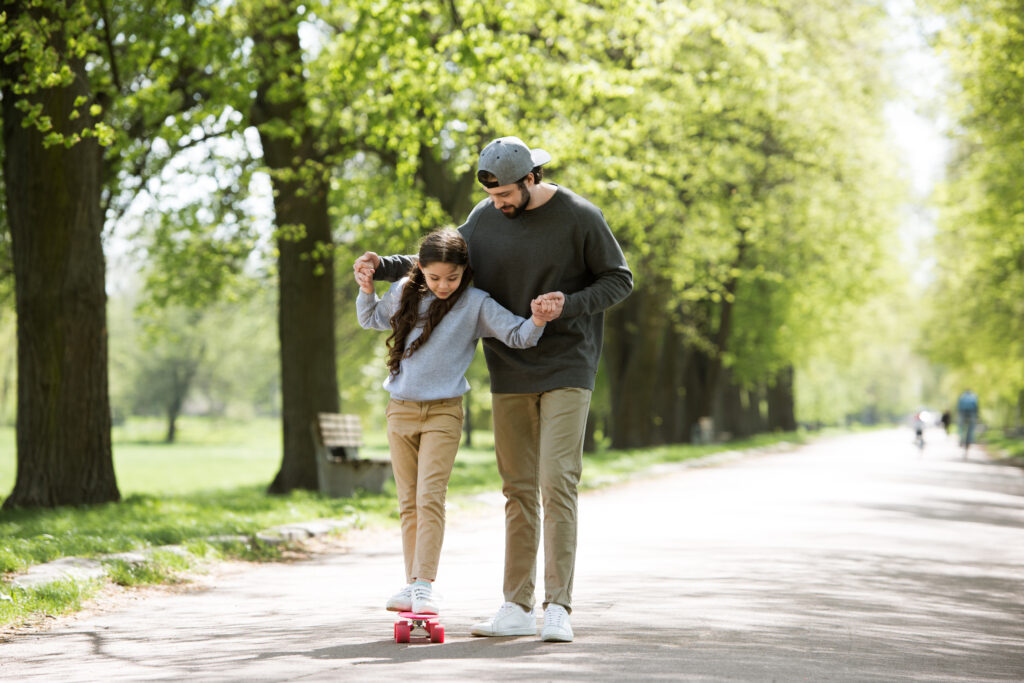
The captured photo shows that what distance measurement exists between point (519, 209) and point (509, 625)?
6.17 feet

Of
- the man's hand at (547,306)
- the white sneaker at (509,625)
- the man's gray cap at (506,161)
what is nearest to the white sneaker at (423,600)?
the white sneaker at (509,625)

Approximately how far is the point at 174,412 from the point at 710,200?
42098 millimetres

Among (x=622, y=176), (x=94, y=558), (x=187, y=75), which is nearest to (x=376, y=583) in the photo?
(x=94, y=558)

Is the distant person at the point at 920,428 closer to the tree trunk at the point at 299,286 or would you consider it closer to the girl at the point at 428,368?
the tree trunk at the point at 299,286

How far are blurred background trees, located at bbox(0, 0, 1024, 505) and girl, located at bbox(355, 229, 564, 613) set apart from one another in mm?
5991

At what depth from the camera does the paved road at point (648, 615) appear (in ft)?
16.5

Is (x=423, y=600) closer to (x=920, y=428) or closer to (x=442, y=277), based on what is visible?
(x=442, y=277)

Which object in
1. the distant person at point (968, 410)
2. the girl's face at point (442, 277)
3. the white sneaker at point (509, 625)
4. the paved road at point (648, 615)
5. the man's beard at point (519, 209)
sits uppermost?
the man's beard at point (519, 209)

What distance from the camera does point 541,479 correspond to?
561 cm

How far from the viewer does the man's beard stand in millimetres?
5609

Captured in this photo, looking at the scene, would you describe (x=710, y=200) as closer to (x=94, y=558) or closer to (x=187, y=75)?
(x=187, y=75)

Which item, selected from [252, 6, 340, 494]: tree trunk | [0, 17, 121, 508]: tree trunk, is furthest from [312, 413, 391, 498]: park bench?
[0, 17, 121, 508]: tree trunk

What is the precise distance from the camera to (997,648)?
6059 millimetres

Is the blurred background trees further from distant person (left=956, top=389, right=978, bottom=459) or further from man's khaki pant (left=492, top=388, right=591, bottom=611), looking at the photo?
man's khaki pant (left=492, top=388, right=591, bottom=611)
